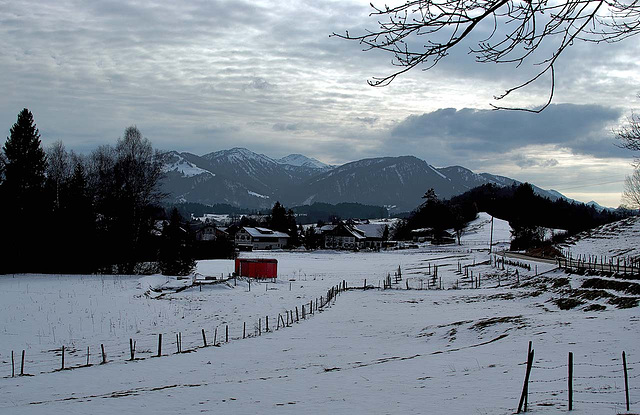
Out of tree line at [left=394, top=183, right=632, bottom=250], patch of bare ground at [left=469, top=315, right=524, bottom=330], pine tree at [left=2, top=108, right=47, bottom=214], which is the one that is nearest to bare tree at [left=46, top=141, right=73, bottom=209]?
pine tree at [left=2, top=108, right=47, bottom=214]

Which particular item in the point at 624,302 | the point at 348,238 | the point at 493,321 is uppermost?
the point at 624,302

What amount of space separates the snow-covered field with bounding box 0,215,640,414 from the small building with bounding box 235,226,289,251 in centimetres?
7593

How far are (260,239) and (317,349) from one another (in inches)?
3889

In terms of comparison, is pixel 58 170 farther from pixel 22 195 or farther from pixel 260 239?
pixel 260 239

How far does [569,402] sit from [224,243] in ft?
231

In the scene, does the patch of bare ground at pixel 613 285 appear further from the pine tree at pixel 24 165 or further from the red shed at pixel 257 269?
the pine tree at pixel 24 165

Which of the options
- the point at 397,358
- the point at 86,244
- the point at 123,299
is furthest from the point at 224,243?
the point at 397,358

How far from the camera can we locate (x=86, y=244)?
47062mm

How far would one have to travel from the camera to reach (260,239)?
4651 inches

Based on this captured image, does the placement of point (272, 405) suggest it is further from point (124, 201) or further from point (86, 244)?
point (86, 244)

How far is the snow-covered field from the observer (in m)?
11.2

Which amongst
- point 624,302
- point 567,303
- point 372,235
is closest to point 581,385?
point 624,302

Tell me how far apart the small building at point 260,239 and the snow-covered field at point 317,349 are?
2990 inches

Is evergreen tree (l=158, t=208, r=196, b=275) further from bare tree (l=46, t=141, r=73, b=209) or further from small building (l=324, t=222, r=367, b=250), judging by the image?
small building (l=324, t=222, r=367, b=250)
